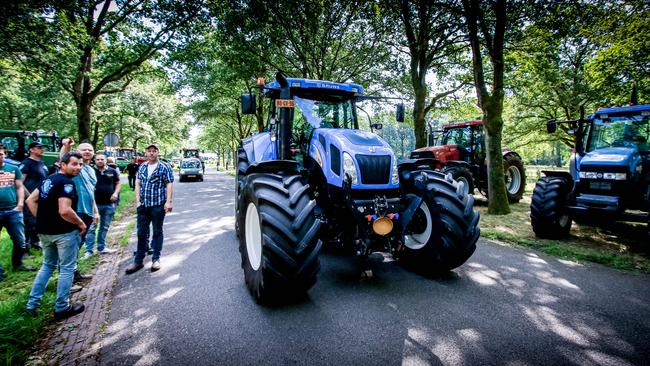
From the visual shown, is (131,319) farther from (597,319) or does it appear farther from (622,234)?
(622,234)

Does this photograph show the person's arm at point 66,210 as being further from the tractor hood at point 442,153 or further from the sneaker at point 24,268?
the tractor hood at point 442,153

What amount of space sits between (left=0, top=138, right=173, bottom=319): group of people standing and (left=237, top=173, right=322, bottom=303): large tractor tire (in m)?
2.06

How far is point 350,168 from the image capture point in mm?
3855

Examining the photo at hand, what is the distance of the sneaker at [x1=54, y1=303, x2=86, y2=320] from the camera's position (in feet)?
10.6

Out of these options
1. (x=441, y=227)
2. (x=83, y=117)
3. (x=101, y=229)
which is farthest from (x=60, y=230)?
(x=83, y=117)

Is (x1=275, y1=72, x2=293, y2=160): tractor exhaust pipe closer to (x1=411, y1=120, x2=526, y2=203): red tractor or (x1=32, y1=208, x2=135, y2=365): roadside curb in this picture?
(x1=32, y1=208, x2=135, y2=365): roadside curb

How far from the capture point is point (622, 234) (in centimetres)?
651

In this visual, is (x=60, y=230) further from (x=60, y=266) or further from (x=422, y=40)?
(x=422, y=40)

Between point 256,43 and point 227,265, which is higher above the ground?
point 256,43

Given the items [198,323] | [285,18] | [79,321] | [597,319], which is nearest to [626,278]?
[597,319]

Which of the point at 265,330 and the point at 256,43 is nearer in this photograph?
the point at 265,330

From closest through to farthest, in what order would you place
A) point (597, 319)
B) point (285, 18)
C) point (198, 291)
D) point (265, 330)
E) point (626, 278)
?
point (265, 330), point (597, 319), point (198, 291), point (626, 278), point (285, 18)

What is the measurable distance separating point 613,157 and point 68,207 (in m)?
8.58

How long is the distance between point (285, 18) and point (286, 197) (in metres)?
12.8
